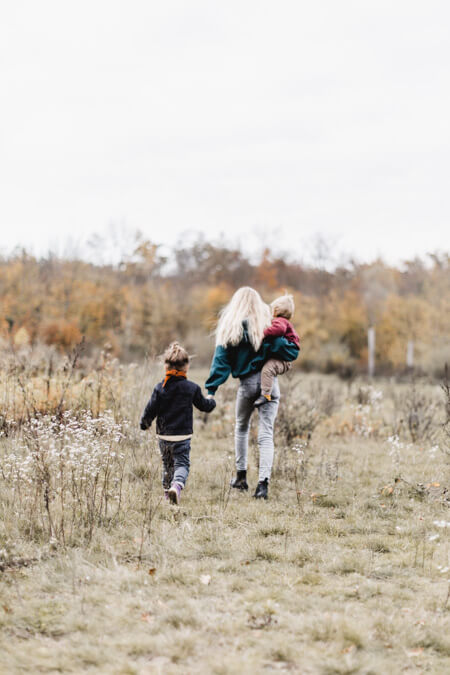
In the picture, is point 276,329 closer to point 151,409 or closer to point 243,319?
point 243,319

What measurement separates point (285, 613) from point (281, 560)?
0.82 meters

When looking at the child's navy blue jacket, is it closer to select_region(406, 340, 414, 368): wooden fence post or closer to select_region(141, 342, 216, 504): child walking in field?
select_region(141, 342, 216, 504): child walking in field

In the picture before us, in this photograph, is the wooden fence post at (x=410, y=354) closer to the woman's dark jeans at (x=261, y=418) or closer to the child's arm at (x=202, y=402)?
the woman's dark jeans at (x=261, y=418)

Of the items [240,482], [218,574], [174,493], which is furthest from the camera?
[240,482]

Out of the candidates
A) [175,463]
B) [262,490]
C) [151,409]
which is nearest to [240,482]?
[262,490]

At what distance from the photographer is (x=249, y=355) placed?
5770 millimetres

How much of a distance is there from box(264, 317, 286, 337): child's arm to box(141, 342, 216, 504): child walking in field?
801 millimetres

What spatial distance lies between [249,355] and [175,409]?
856 mm

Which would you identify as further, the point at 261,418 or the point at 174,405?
the point at 261,418

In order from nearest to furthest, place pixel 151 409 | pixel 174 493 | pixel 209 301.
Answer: pixel 174 493 → pixel 151 409 → pixel 209 301

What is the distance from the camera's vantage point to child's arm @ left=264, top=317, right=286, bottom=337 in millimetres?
5703

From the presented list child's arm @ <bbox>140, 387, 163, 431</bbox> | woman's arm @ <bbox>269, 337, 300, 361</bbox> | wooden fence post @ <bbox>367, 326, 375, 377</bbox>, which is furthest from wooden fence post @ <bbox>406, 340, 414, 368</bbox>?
child's arm @ <bbox>140, 387, 163, 431</bbox>

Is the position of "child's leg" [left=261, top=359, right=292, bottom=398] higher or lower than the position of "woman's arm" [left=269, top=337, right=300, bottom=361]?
lower

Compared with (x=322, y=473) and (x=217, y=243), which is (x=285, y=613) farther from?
(x=217, y=243)
